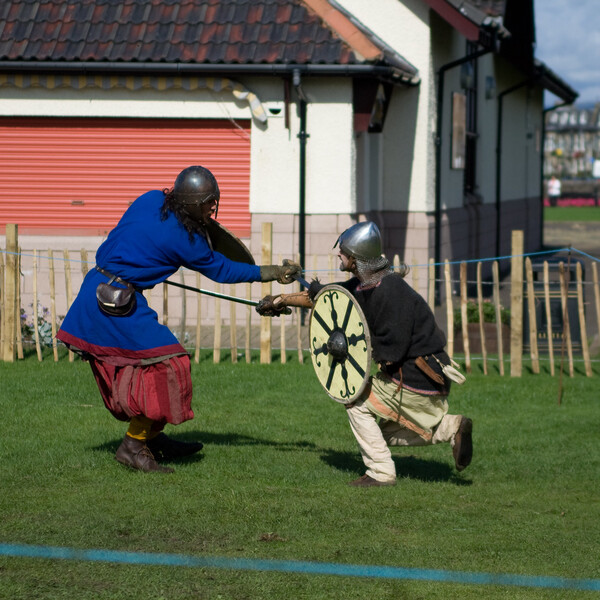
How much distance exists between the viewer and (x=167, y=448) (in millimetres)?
7445

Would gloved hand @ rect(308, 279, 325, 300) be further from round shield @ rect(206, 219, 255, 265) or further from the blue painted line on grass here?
the blue painted line on grass

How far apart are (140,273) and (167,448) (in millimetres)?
1315

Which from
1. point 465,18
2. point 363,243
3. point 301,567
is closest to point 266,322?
point 363,243

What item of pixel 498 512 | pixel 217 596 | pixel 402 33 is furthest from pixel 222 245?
pixel 402 33

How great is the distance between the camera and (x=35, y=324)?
11688 mm

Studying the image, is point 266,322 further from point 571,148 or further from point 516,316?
point 571,148

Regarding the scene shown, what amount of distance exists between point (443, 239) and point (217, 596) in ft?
43.1

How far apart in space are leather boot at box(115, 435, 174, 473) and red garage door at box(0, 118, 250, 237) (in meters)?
7.65

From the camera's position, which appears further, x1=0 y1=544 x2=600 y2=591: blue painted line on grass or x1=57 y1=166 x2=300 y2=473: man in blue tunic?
x1=57 y1=166 x2=300 y2=473: man in blue tunic

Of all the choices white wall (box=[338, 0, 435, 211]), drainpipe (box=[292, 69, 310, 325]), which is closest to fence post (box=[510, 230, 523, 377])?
drainpipe (box=[292, 69, 310, 325])

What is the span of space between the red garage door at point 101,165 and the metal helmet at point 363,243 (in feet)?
26.6

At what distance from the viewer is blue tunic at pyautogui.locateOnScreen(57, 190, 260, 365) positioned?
6.70 metres

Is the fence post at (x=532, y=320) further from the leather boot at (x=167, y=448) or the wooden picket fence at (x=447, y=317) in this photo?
the leather boot at (x=167, y=448)

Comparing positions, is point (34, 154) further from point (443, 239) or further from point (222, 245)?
point (222, 245)
